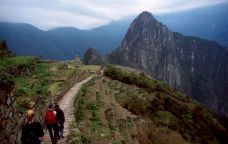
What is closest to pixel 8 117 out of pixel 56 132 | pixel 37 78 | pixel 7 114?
A: pixel 7 114

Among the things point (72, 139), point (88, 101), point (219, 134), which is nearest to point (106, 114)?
point (88, 101)

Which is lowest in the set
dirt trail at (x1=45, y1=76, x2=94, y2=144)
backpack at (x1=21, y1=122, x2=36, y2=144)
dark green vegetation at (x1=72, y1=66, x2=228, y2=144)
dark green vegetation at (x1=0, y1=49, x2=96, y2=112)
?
dark green vegetation at (x1=72, y1=66, x2=228, y2=144)

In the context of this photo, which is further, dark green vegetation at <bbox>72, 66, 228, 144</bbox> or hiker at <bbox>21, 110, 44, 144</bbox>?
dark green vegetation at <bbox>72, 66, 228, 144</bbox>

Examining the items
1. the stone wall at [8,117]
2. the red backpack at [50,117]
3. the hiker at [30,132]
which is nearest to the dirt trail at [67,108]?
the red backpack at [50,117]

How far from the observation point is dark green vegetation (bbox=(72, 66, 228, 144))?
840 inches

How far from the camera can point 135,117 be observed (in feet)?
89.7

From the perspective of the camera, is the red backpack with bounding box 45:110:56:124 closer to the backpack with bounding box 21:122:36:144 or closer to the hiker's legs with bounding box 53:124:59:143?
the hiker's legs with bounding box 53:124:59:143

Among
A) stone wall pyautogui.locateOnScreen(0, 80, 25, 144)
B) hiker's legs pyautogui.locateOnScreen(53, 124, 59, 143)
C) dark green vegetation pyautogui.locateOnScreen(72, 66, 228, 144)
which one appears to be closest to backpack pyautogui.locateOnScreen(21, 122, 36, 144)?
stone wall pyautogui.locateOnScreen(0, 80, 25, 144)

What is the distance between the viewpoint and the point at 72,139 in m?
16.9

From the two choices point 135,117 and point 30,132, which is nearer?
point 30,132

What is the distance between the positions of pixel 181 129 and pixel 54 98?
14.7 meters

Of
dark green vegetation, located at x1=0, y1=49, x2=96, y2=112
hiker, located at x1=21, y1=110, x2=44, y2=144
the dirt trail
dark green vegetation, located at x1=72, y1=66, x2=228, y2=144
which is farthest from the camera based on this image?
dark green vegetation, located at x1=0, y1=49, x2=96, y2=112

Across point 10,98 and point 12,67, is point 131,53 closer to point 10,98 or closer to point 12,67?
point 12,67

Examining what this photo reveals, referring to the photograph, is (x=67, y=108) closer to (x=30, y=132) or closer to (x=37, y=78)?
(x=37, y=78)
